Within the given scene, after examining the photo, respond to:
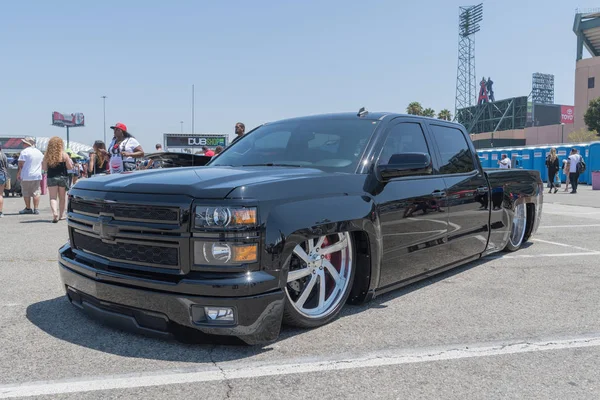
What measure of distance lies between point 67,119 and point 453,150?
110m

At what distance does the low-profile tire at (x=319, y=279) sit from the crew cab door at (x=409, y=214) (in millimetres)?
331

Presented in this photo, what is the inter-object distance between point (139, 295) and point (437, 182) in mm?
2717

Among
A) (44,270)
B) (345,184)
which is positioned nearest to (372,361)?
(345,184)

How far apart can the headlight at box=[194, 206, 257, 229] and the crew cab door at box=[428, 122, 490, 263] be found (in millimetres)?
2383

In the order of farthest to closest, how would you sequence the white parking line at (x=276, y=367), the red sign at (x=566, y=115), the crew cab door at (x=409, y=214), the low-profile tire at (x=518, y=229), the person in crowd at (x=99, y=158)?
the red sign at (x=566, y=115) < the person in crowd at (x=99, y=158) < the low-profile tire at (x=518, y=229) < the crew cab door at (x=409, y=214) < the white parking line at (x=276, y=367)

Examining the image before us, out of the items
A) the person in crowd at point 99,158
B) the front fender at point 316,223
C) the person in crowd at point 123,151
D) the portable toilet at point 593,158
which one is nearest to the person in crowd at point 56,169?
the person in crowd at point 123,151

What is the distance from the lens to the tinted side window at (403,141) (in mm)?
3967

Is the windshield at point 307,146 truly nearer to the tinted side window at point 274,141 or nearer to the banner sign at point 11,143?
the tinted side window at point 274,141

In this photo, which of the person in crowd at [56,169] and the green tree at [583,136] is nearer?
the person in crowd at [56,169]

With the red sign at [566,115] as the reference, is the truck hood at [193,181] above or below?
below

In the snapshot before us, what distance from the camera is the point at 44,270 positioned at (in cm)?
522

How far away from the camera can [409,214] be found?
3.92m

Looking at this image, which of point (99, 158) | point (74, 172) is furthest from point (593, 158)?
point (74, 172)

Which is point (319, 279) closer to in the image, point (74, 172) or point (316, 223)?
point (316, 223)
